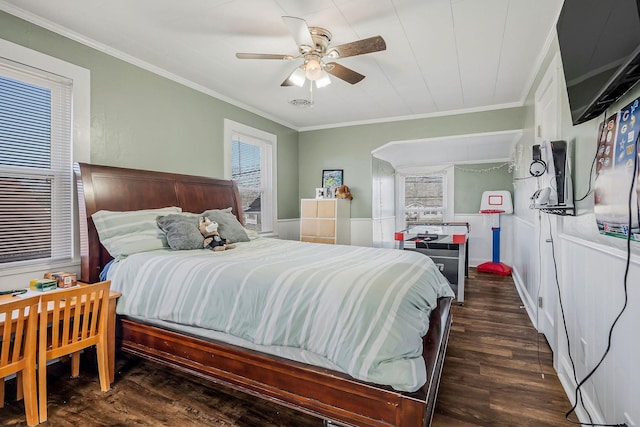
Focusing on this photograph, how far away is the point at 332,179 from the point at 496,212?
2770 mm

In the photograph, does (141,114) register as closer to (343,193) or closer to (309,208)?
(309,208)

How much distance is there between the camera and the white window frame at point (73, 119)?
2.18 m

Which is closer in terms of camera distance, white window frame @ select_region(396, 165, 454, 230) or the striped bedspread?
the striped bedspread

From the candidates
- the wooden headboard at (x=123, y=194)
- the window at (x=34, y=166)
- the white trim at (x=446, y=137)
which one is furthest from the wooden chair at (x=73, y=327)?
the white trim at (x=446, y=137)

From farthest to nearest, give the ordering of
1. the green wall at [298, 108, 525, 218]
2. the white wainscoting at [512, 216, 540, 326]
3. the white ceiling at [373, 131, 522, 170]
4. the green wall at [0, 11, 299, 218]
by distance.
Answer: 1. the white ceiling at [373, 131, 522, 170]
2. the green wall at [298, 108, 525, 218]
3. the white wainscoting at [512, 216, 540, 326]
4. the green wall at [0, 11, 299, 218]

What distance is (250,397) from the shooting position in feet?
6.28

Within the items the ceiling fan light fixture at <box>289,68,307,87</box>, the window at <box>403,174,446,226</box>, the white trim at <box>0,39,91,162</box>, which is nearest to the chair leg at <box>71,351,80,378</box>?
the white trim at <box>0,39,91,162</box>

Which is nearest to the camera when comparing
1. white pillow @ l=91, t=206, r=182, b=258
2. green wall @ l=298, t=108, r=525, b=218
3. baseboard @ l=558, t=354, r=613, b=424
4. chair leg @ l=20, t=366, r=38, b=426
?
baseboard @ l=558, t=354, r=613, b=424

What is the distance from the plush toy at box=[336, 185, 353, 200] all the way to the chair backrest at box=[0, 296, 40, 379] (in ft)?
12.5

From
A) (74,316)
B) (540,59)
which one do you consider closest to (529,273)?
(540,59)

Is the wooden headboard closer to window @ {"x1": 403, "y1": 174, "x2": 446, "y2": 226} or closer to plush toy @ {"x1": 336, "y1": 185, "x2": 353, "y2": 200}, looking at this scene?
plush toy @ {"x1": 336, "y1": 185, "x2": 353, "y2": 200}

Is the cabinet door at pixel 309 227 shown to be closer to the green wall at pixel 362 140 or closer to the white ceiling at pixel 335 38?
the green wall at pixel 362 140

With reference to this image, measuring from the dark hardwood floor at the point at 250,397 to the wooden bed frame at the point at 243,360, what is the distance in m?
0.17

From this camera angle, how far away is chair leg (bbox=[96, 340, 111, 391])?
1.99 metres
